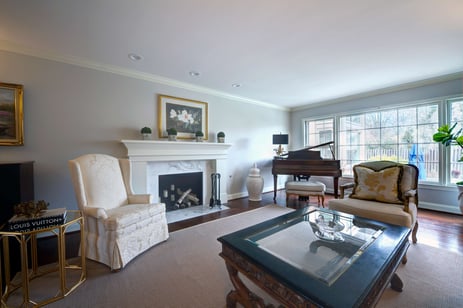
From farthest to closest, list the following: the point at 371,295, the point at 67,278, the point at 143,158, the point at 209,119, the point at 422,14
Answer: the point at 209,119 → the point at 143,158 → the point at 422,14 → the point at 67,278 → the point at 371,295

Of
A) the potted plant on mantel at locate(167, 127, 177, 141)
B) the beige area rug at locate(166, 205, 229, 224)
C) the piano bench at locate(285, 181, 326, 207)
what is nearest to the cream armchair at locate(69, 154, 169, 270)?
the beige area rug at locate(166, 205, 229, 224)

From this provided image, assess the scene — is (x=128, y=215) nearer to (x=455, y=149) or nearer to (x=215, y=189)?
(x=215, y=189)

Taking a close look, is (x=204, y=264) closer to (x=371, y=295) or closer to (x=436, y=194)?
(x=371, y=295)

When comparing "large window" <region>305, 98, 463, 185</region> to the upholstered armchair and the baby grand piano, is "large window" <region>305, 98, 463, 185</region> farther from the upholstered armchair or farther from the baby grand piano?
the upholstered armchair

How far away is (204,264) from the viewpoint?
188cm

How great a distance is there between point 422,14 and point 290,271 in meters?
2.65

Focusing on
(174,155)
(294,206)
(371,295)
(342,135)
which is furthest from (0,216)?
(342,135)

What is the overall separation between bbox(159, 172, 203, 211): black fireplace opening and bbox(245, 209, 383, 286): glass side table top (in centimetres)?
249

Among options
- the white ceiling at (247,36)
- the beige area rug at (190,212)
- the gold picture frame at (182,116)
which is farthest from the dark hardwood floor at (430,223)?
the white ceiling at (247,36)

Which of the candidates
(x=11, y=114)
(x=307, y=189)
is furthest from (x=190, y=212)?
(x=11, y=114)

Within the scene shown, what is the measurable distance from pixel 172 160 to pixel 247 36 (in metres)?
2.33

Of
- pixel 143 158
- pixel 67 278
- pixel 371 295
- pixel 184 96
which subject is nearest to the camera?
pixel 371 295

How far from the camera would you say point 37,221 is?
4.73 feet

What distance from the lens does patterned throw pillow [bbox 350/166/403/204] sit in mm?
2357
